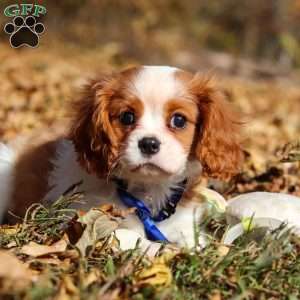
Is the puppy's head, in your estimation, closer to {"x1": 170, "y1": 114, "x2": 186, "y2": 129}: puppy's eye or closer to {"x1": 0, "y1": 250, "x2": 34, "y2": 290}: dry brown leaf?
{"x1": 170, "y1": 114, "x2": 186, "y2": 129}: puppy's eye

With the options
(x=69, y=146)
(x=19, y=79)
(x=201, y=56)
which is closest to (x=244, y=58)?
(x=201, y=56)

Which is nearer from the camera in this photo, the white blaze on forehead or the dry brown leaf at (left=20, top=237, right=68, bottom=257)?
the dry brown leaf at (left=20, top=237, right=68, bottom=257)

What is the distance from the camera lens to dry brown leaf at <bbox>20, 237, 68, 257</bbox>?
2.97 m

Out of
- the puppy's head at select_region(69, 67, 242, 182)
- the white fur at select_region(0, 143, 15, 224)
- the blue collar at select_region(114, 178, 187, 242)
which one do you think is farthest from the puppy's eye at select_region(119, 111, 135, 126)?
the white fur at select_region(0, 143, 15, 224)

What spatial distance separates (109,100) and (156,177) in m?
0.46

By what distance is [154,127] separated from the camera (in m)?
3.51

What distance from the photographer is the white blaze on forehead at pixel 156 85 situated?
3.54 metres

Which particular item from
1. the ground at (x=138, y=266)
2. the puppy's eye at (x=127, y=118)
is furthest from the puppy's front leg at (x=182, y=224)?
the puppy's eye at (x=127, y=118)

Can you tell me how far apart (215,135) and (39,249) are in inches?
46.8

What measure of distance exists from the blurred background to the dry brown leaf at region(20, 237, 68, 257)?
1.55 meters

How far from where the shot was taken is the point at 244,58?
18.1 meters

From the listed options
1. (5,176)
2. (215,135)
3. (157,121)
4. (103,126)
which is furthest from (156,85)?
(5,176)

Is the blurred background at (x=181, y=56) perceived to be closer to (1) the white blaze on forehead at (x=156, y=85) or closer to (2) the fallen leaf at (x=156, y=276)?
(1) the white blaze on forehead at (x=156, y=85)

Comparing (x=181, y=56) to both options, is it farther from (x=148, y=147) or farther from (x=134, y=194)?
(x=148, y=147)
